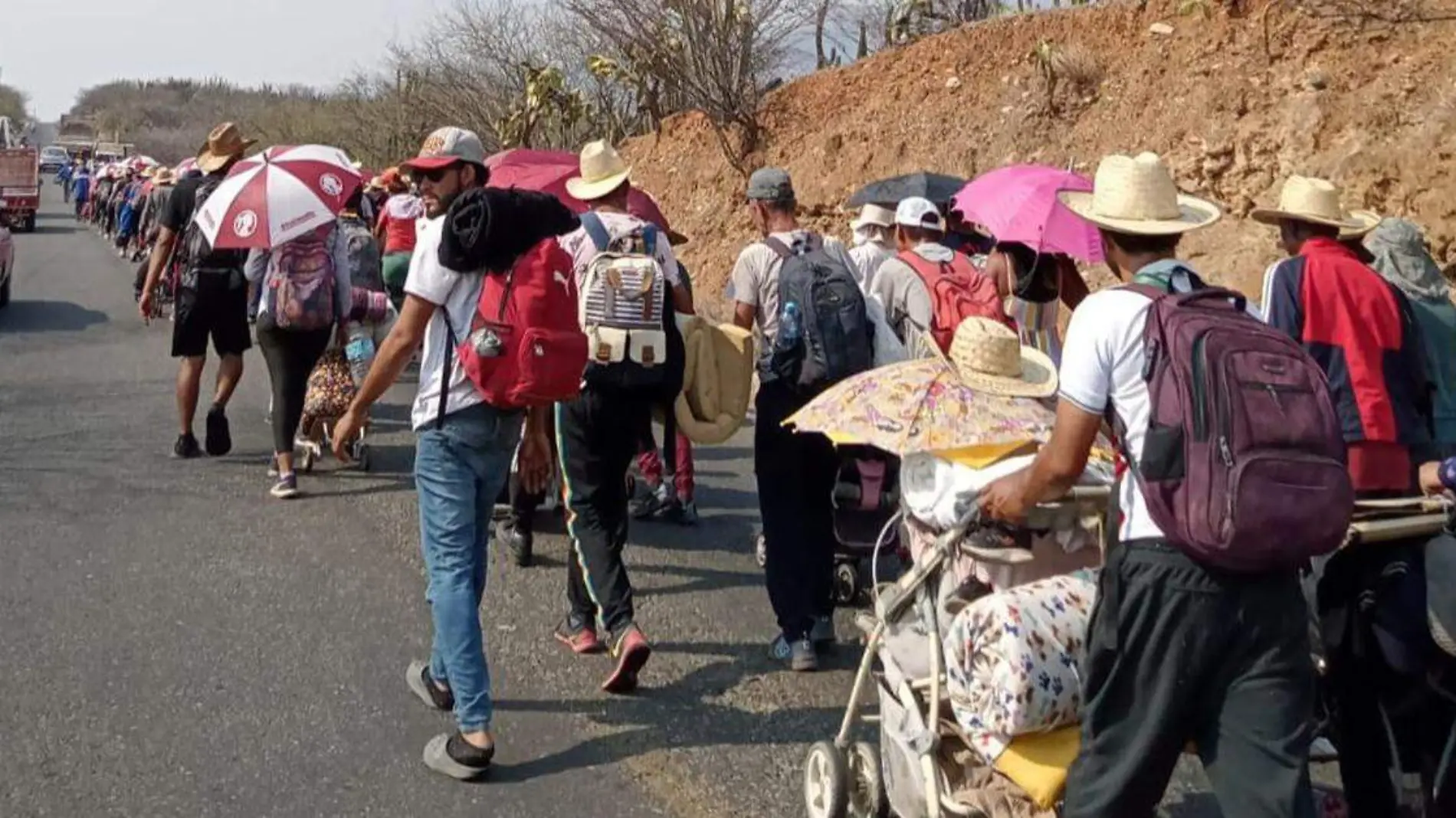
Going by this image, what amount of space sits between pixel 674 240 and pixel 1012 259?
7.73 ft

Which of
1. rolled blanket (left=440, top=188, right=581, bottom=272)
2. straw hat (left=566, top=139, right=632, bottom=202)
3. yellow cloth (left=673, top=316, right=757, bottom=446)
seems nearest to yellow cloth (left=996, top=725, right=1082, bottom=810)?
rolled blanket (left=440, top=188, right=581, bottom=272)

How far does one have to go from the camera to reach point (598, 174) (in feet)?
19.0

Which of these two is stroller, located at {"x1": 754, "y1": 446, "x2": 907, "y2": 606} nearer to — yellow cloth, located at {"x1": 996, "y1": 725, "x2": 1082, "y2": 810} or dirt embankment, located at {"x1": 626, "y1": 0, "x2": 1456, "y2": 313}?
yellow cloth, located at {"x1": 996, "y1": 725, "x2": 1082, "y2": 810}

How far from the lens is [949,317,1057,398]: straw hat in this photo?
392 centimetres

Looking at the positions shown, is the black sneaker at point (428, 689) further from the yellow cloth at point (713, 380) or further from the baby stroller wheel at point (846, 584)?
the baby stroller wheel at point (846, 584)

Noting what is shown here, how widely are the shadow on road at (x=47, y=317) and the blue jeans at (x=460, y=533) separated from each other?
40.5 ft

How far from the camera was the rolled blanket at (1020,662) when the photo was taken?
335 cm

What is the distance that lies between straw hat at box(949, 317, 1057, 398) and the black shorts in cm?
616

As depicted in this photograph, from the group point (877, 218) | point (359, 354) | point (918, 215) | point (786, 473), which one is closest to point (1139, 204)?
point (786, 473)

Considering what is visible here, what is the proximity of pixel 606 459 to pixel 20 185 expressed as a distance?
3634 cm

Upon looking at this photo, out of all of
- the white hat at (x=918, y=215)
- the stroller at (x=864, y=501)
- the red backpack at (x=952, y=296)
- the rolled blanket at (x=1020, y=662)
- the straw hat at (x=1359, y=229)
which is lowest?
the stroller at (x=864, y=501)

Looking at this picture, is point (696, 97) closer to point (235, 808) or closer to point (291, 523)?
point (291, 523)

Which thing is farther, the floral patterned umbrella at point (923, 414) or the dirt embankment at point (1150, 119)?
the dirt embankment at point (1150, 119)

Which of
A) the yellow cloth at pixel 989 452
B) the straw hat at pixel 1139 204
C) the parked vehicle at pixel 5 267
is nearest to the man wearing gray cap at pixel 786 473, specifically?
the yellow cloth at pixel 989 452
